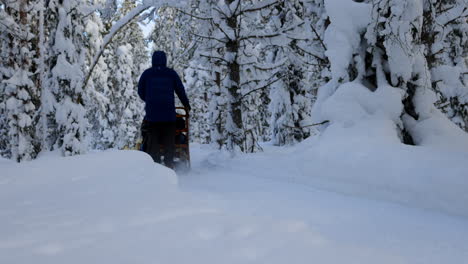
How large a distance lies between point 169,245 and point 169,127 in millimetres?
4444

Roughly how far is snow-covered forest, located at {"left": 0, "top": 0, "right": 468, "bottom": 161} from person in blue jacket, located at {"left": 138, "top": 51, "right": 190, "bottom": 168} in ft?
4.97

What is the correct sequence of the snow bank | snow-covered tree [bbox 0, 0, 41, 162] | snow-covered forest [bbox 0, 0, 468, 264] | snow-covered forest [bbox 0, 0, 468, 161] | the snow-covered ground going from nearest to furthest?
the snow-covered ground < snow-covered forest [bbox 0, 0, 468, 264] < the snow bank < snow-covered forest [bbox 0, 0, 468, 161] < snow-covered tree [bbox 0, 0, 41, 162]

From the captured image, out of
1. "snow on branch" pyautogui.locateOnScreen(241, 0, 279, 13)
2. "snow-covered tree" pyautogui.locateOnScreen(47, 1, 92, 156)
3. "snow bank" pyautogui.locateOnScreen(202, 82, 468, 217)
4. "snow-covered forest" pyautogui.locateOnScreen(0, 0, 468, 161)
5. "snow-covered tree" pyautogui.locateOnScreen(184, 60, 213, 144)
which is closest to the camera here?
"snow bank" pyautogui.locateOnScreen(202, 82, 468, 217)

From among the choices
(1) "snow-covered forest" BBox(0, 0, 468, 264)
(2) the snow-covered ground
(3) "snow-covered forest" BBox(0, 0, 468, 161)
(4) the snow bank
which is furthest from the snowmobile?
(3) "snow-covered forest" BBox(0, 0, 468, 161)

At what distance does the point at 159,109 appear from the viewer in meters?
5.84

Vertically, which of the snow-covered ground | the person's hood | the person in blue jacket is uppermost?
the person's hood

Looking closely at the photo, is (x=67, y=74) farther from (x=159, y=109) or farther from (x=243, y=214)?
(x=243, y=214)

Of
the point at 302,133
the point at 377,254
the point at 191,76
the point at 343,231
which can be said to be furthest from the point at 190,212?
the point at 191,76

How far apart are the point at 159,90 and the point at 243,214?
4.06 meters

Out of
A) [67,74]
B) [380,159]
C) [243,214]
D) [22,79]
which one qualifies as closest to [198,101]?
[22,79]

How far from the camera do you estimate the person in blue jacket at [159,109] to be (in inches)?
230

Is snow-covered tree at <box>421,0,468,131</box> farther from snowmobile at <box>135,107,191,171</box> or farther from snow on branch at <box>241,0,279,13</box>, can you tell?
snowmobile at <box>135,107,191,171</box>

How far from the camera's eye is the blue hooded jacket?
19.1ft

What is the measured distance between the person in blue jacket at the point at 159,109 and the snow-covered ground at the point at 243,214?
5.32 ft
